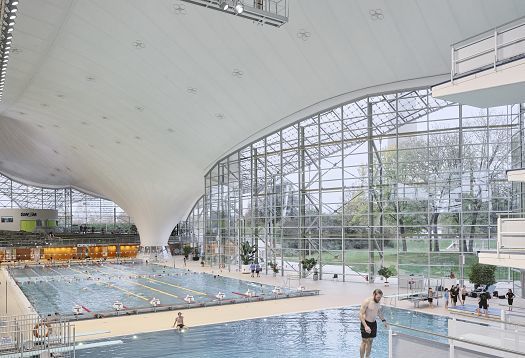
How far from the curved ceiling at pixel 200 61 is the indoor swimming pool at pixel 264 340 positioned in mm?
10671

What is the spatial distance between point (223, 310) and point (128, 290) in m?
7.96

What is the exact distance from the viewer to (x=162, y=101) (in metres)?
27.2

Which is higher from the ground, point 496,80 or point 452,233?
point 496,80

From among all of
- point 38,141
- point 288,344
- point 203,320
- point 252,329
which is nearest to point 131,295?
point 203,320

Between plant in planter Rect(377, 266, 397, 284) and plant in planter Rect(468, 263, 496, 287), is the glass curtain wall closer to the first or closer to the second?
plant in planter Rect(377, 266, 397, 284)

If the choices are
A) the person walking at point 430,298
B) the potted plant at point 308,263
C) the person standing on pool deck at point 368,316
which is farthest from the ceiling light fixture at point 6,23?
the potted plant at point 308,263

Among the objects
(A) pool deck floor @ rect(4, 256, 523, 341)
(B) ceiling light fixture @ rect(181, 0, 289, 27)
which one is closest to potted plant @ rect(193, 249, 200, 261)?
(A) pool deck floor @ rect(4, 256, 523, 341)

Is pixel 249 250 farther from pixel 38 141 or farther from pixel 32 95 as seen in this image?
pixel 38 141

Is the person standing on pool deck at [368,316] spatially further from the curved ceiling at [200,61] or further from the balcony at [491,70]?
the curved ceiling at [200,61]

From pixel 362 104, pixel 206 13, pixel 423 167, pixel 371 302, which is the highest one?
pixel 206 13

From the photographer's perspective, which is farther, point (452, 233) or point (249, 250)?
point (249, 250)

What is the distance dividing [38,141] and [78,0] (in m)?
31.2

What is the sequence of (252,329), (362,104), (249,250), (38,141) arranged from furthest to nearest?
(38,141)
(249,250)
(362,104)
(252,329)

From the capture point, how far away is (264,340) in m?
13.6
